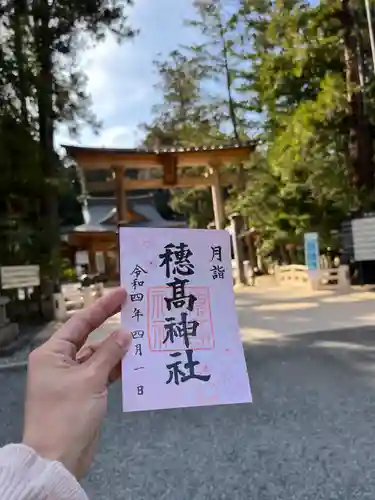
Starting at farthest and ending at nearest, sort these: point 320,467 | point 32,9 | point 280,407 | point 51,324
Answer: point 51,324, point 32,9, point 280,407, point 320,467

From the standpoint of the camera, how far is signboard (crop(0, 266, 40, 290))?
6254 mm

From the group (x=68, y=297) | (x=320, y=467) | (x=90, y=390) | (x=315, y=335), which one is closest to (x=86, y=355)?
(x=90, y=390)

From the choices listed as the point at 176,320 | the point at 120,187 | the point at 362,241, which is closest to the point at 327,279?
the point at 362,241

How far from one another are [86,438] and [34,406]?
0.21 feet

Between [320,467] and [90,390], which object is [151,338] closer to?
[90,390]

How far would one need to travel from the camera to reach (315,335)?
5410 millimetres

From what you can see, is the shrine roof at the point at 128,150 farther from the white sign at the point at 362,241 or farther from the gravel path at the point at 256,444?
the gravel path at the point at 256,444

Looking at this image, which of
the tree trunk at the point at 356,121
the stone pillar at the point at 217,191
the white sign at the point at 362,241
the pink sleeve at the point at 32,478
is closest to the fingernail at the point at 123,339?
the pink sleeve at the point at 32,478

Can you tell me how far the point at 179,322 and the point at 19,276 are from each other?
20.0 ft

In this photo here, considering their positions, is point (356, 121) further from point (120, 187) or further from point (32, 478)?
point (32, 478)

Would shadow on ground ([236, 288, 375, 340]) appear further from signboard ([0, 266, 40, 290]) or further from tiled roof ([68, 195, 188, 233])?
tiled roof ([68, 195, 188, 233])

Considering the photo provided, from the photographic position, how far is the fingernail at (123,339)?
70 cm

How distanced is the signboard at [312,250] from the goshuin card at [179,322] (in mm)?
8842

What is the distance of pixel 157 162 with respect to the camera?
10531 mm
